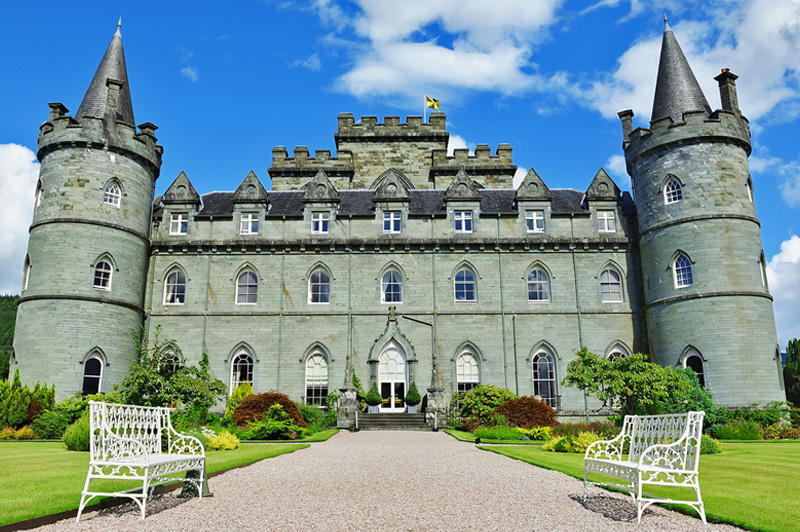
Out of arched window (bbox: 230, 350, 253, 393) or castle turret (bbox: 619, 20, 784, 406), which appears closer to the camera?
castle turret (bbox: 619, 20, 784, 406)

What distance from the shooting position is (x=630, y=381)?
18.6 meters

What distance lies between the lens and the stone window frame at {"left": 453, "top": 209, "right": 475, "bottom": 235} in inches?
1228

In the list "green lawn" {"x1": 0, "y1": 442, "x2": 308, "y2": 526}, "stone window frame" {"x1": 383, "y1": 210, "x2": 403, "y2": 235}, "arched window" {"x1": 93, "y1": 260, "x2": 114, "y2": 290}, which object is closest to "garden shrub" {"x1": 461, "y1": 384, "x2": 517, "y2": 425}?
"stone window frame" {"x1": 383, "y1": 210, "x2": 403, "y2": 235}

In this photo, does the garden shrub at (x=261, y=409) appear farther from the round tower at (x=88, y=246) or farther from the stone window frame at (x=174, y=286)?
the stone window frame at (x=174, y=286)

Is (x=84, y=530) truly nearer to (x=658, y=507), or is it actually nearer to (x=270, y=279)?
(x=658, y=507)

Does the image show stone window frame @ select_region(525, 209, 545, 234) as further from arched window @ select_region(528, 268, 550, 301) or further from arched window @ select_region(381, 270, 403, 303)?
arched window @ select_region(381, 270, 403, 303)

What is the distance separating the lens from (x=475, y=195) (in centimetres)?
3128

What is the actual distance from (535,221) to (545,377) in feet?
25.9

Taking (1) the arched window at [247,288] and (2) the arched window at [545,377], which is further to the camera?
(1) the arched window at [247,288]

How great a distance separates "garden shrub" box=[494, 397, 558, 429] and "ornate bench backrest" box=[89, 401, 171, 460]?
16538 millimetres

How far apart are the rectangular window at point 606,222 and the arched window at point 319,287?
553 inches

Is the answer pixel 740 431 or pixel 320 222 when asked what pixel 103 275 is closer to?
pixel 320 222

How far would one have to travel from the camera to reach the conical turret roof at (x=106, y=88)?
95.3 feet

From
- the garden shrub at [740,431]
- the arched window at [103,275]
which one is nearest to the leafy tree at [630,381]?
the garden shrub at [740,431]
